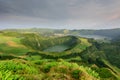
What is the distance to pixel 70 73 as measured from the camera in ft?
64.7

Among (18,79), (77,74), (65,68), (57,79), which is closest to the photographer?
(18,79)

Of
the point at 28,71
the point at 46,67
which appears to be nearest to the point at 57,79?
the point at 28,71

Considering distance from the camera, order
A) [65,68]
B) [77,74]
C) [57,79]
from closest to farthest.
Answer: [57,79] → [77,74] → [65,68]

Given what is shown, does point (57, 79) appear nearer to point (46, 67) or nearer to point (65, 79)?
point (65, 79)

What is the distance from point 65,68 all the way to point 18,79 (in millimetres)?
6051

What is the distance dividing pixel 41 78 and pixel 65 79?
2.06 meters

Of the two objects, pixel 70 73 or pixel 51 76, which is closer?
pixel 51 76

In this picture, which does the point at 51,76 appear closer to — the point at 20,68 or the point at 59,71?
the point at 59,71

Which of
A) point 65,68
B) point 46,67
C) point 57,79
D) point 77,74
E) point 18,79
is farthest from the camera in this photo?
point 46,67

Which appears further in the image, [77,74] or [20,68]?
[20,68]

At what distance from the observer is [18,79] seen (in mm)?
15797

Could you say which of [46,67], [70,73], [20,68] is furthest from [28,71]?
[70,73]

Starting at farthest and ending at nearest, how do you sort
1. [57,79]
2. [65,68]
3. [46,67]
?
[46,67] → [65,68] → [57,79]

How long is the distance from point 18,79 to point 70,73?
5574mm
